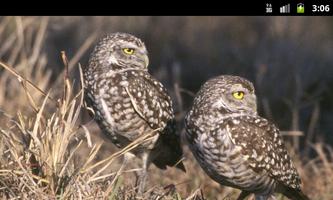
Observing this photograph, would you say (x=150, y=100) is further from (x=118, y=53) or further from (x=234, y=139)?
(x=234, y=139)

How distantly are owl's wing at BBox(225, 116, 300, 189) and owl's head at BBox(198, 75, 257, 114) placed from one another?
0.10 m

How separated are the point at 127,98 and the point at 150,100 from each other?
0.24 metres

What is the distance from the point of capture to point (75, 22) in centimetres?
1532

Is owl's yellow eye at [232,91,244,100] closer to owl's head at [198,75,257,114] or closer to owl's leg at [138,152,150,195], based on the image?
owl's head at [198,75,257,114]

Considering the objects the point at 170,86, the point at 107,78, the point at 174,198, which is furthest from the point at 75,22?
the point at 174,198

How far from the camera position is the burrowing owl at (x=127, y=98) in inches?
282

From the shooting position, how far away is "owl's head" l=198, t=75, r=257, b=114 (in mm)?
6855

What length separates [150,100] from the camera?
24.2ft

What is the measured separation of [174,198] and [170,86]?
666cm

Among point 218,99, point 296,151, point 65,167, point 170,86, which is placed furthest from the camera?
point 170,86

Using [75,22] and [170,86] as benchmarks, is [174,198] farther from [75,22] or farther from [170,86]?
[75,22]
